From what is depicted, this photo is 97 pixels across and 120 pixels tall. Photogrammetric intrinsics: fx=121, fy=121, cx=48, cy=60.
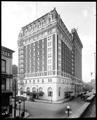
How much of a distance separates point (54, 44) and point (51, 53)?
1.62m

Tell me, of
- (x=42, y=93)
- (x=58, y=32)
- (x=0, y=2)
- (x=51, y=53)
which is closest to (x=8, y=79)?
(x=0, y=2)

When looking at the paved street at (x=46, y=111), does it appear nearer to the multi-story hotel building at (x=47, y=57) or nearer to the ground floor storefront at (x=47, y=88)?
the ground floor storefront at (x=47, y=88)

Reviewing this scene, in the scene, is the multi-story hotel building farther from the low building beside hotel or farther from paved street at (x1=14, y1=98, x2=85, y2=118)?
the low building beside hotel

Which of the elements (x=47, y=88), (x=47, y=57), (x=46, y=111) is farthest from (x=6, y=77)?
(x=47, y=88)

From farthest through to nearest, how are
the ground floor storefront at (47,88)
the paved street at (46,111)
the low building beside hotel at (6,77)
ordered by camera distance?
the ground floor storefront at (47,88) < the paved street at (46,111) < the low building beside hotel at (6,77)

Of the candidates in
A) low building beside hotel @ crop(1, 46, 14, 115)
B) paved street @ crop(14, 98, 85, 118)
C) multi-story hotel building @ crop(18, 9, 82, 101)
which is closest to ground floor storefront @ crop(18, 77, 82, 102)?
multi-story hotel building @ crop(18, 9, 82, 101)

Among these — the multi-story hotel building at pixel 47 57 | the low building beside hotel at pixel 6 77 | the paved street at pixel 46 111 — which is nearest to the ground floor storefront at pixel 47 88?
the multi-story hotel building at pixel 47 57

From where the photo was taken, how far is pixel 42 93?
2239 centimetres

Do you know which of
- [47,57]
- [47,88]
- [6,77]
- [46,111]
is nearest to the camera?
[6,77]

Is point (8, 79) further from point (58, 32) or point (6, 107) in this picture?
point (58, 32)

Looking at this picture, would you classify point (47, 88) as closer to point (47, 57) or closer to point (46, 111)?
point (47, 57)

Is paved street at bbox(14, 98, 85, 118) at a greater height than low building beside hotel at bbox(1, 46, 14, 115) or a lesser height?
lesser

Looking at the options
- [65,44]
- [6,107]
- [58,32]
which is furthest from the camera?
[65,44]

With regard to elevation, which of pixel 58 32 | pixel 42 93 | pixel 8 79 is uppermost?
pixel 58 32
